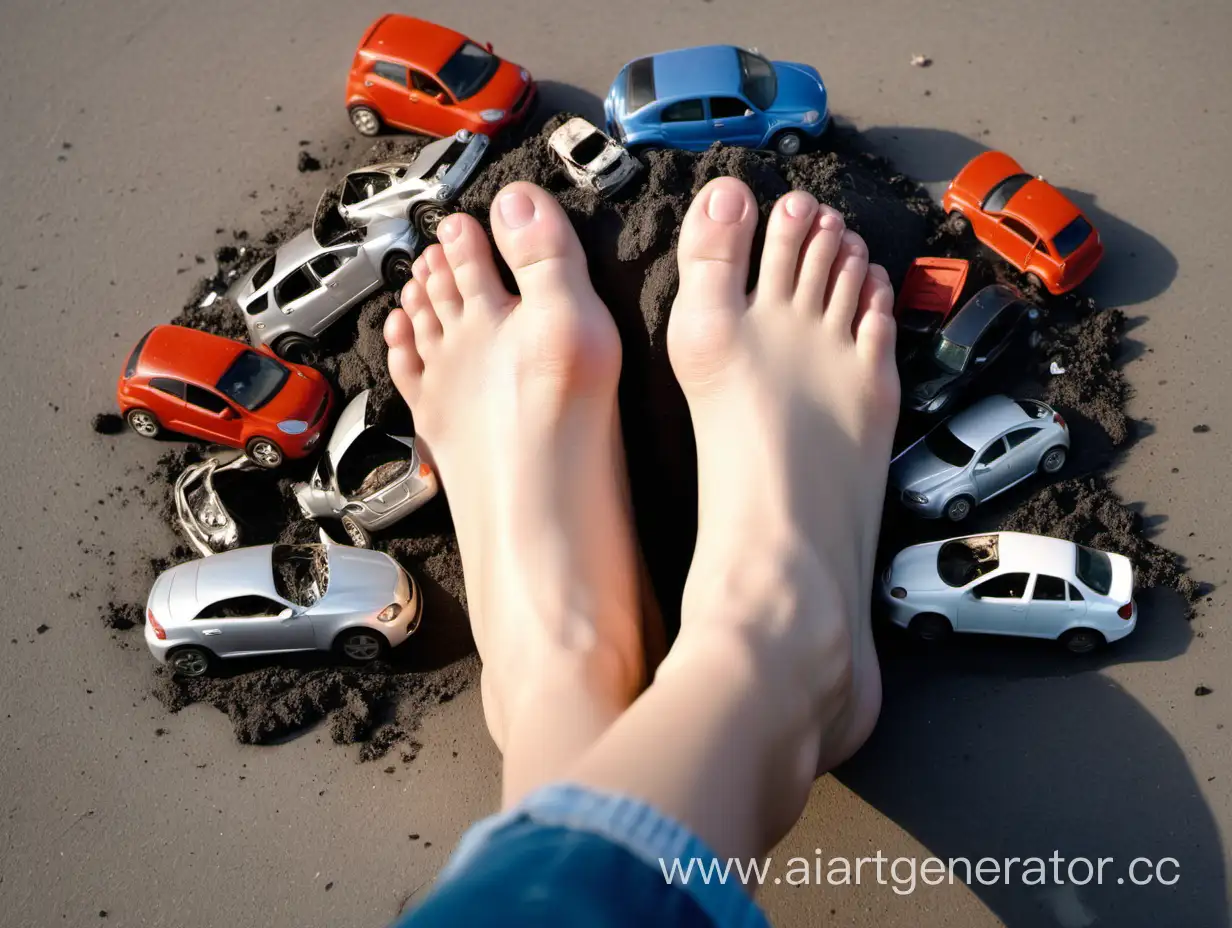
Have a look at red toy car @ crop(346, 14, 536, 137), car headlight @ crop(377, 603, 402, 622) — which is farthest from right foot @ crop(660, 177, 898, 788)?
red toy car @ crop(346, 14, 536, 137)

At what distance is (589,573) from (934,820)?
256 cm

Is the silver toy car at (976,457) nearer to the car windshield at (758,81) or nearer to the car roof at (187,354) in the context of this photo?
the car windshield at (758,81)

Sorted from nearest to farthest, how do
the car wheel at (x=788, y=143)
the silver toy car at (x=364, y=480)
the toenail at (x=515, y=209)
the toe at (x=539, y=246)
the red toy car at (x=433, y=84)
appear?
the toe at (x=539, y=246), the toenail at (x=515, y=209), the silver toy car at (x=364, y=480), the car wheel at (x=788, y=143), the red toy car at (x=433, y=84)

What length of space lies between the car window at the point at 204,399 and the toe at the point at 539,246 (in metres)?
2.48

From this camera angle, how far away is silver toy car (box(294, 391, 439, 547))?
6801 mm

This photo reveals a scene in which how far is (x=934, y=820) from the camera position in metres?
5.99

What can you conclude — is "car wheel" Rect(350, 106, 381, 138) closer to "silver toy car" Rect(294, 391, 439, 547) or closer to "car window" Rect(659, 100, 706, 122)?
"car window" Rect(659, 100, 706, 122)

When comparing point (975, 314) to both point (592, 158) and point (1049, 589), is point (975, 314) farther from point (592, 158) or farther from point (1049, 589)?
point (592, 158)

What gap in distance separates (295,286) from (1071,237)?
5.64 meters

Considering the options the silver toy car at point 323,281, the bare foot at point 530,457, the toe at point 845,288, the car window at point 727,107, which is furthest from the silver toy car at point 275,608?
the car window at point 727,107

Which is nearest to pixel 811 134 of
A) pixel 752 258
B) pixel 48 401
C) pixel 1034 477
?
pixel 752 258

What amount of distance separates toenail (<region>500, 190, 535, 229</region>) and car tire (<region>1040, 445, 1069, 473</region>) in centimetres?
366

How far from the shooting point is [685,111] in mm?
8422

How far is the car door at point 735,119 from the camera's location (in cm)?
838
